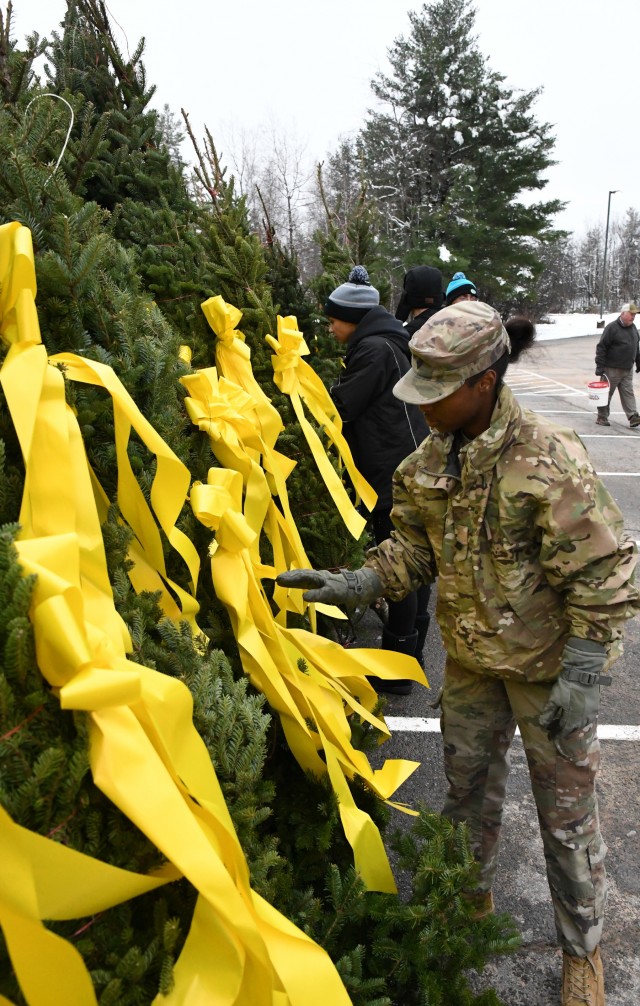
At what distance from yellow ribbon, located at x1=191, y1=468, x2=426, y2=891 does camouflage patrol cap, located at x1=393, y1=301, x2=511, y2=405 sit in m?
0.56

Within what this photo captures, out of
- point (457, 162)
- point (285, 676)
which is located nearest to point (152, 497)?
point (285, 676)

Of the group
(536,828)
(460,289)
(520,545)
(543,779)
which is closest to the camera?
(520,545)

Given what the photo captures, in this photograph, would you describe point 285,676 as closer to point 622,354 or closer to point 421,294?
point 421,294

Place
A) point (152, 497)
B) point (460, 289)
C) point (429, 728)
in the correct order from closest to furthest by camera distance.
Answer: point (152, 497) → point (429, 728) → point (460, 289)

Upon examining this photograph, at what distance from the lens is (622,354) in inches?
428

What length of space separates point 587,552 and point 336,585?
731 millimetres

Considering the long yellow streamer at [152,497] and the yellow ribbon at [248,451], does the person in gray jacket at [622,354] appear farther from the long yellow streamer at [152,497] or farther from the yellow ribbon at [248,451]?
the long yellow streamer at [152,497]

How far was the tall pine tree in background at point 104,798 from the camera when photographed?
3.35 feet

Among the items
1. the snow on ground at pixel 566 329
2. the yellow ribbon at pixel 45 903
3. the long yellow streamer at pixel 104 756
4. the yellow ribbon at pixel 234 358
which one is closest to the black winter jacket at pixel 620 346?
the yellow ribbon at pixel 234 358

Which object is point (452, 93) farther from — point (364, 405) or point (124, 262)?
point (124, 262)

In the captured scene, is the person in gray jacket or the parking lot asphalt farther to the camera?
the person in gray jacket

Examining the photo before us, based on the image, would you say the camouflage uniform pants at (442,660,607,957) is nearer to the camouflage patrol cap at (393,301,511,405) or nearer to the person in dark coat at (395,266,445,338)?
the camouflage patrol cap at (393,301,511,405)

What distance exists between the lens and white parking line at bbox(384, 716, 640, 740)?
3469 millimetres

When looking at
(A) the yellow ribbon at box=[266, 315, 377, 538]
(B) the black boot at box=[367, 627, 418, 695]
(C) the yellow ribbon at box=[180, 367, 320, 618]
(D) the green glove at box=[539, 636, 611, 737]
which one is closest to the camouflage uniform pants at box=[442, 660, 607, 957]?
(D) the green glove at box=[539, 636, 611, 737]
